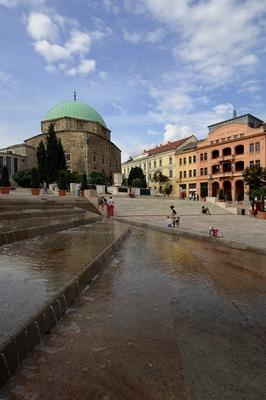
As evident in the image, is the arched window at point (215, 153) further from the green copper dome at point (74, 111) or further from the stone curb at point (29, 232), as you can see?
the stone curb at point (29, 232)

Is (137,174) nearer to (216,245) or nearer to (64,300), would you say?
(216,245)

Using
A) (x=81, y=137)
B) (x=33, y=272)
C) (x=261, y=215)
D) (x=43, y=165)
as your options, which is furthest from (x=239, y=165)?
(x=33, y=272)

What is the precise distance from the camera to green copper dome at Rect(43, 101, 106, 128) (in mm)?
67500

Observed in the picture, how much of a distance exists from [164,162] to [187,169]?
855cm

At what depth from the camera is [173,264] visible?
7391 mm

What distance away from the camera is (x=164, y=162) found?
7675 cm

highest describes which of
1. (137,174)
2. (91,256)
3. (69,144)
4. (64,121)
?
(64,121)

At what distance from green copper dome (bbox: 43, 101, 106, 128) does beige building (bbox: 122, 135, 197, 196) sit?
52.7 ft

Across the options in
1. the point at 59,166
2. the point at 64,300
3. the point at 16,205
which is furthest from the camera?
the point at 59,166

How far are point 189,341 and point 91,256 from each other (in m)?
3.35

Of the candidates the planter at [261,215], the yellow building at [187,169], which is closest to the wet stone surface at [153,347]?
the planter at [261,215]

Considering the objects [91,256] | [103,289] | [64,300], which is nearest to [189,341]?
[64,300]

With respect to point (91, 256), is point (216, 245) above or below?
below

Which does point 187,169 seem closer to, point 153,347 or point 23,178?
point 23,178
